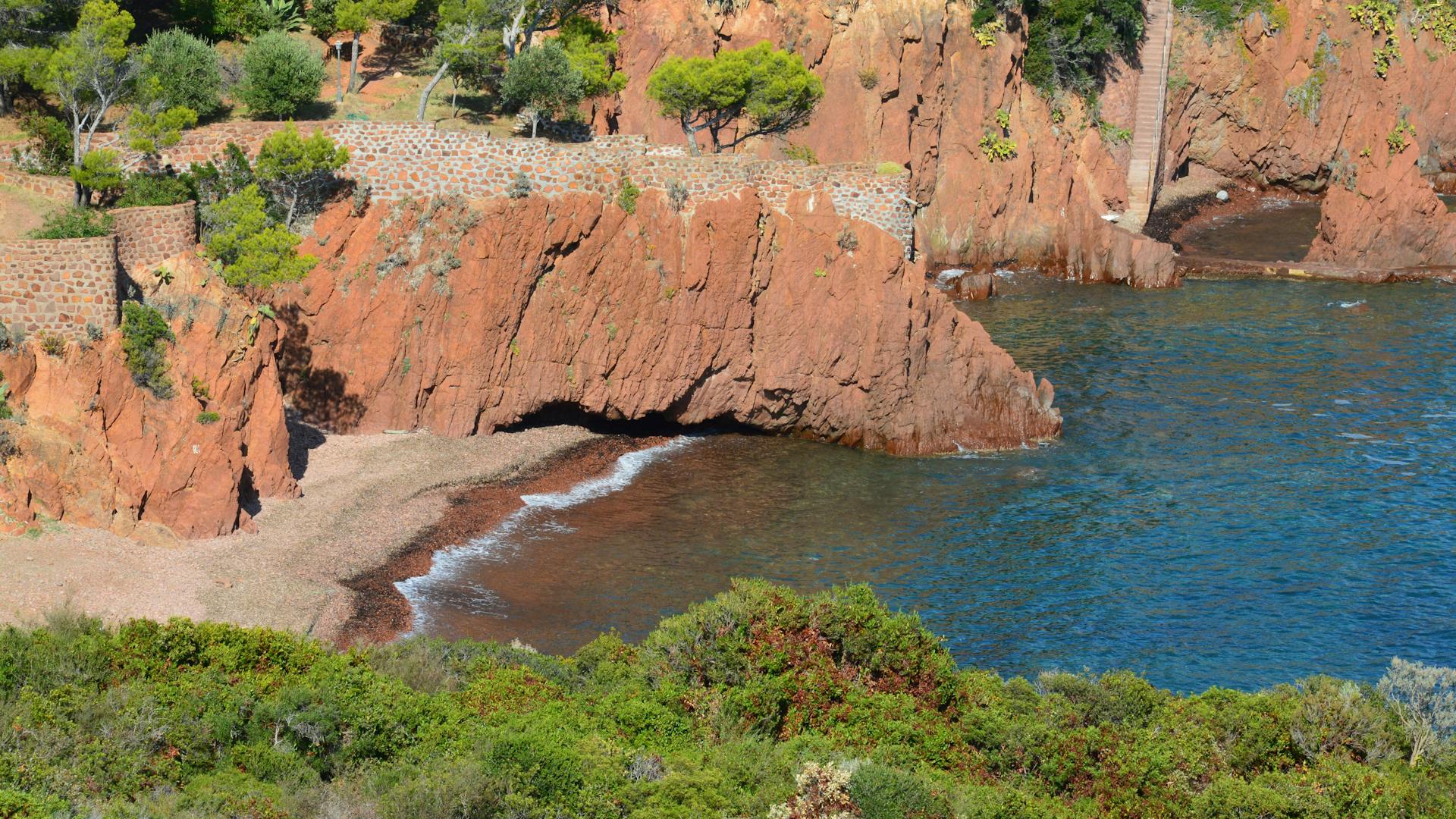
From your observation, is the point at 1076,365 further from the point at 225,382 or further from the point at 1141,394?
the point at 225,382

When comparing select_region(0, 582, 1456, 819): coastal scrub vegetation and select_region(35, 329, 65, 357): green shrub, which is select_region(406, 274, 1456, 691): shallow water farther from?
select_region(35, 329, 65, 357): green shrub

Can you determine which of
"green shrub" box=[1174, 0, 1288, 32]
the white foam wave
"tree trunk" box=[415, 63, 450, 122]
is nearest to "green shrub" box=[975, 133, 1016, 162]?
"green shrub" box=[1174, 0, 1288, 32]

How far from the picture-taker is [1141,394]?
49.5m

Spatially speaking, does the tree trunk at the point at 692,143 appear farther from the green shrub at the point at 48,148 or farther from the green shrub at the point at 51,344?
the green shrub at the point at 51,344

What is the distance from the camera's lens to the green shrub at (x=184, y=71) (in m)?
43.3

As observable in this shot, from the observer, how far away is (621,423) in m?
45.6

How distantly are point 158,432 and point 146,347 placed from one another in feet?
6.23

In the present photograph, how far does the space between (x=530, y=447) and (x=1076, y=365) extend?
19437 mm

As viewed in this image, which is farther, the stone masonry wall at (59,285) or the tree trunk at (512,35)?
the tree trunk at (512,35)

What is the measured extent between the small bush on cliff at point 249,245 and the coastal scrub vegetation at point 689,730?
37.7 ft

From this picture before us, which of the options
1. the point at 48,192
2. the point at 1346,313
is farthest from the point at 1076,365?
the point at 48,192

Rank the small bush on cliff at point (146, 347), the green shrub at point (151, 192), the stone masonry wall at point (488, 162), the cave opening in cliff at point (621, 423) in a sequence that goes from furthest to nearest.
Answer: the cave opening in cliff at point (621, 423) → the stone masonry wall at point (488, 162) → the green shrub at point (151, 192) → the small bush on cliff at point (146, 347)

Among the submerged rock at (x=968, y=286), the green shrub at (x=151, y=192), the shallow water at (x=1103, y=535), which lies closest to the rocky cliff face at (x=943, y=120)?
the submerged rock at (x=968, y=286)

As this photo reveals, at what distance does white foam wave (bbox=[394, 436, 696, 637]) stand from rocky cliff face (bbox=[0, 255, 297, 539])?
4161 mm
